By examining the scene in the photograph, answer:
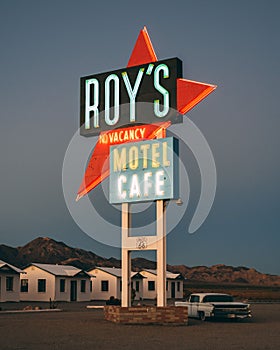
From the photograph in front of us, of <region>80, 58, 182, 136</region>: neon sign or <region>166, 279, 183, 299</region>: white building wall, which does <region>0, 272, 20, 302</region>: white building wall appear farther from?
<region>80, 58, 182, 136</region>: neon sign

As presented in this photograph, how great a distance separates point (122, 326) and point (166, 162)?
22.2 ft

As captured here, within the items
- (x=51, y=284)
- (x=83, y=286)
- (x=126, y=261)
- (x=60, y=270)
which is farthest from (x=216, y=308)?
(x=60, y=270)

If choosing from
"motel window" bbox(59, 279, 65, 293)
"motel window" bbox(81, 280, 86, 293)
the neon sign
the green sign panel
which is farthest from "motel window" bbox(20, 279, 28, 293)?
the green sign panel

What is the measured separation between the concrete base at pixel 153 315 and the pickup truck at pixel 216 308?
7.77 ft

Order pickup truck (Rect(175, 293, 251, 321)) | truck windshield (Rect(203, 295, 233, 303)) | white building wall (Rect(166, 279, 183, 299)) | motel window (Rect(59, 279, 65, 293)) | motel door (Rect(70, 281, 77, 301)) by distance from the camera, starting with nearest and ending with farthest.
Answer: pickup truck (Rect(175, 293, 251, 321)), truck windshield (Rect(203, 295, 233, 303)), motel window (Rect(59, 279, 65, 293)), motel door (Rect(70, 281, 77, 301)), white building wall (Rect(166, 279, 183, 299))

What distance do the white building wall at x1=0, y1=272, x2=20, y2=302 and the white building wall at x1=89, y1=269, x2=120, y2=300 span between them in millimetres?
11555

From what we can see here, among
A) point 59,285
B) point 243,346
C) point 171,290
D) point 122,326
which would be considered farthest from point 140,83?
point 171,290

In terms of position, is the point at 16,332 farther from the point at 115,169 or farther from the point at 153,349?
the point at 115,169

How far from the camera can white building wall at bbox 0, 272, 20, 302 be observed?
51.2 m

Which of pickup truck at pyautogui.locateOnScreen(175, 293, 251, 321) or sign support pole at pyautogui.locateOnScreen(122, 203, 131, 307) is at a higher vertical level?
sign support pole at pyautogui.locateOnScreen(122, 203, 131, 307)

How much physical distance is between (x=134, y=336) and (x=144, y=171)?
316 inches

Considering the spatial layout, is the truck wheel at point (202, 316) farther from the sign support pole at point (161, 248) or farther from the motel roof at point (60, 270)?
the motel roof at point (60, 270)

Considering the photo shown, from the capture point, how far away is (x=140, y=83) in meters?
25.9

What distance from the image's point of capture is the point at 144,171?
82.0ft
